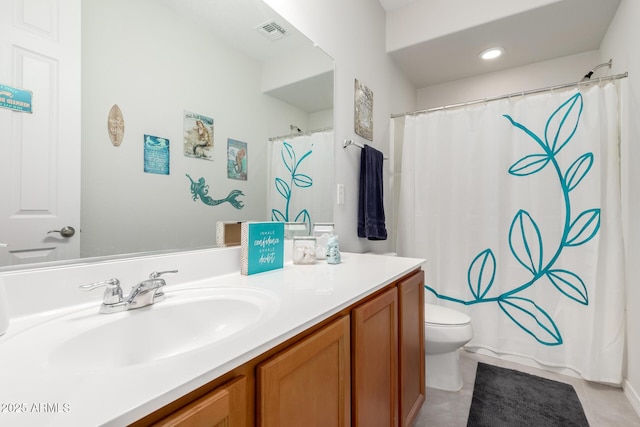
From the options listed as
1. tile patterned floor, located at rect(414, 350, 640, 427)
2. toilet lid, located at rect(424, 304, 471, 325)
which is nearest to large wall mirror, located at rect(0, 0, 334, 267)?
toilet lid, located at rect(424, 304, 471, 325)

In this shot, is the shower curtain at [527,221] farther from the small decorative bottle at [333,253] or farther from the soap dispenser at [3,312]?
the soap dispenser at [3,312]

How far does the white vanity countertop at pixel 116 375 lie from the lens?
35cm

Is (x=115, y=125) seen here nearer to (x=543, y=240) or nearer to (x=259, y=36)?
(x=259, y=36)

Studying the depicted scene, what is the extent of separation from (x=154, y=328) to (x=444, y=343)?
1.44 meters

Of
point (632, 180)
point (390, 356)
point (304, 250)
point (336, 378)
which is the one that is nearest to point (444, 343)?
point (390, 356)

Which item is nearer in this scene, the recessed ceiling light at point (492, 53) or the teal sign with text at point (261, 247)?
the teal sign with text at point (261, 247)

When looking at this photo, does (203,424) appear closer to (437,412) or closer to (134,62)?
(134,62)

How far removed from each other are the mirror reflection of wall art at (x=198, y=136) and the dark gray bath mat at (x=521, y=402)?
169 centimetres

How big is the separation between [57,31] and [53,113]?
20 centimetres

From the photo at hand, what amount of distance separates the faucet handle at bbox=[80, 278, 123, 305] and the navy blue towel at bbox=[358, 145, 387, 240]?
1470 millimetres

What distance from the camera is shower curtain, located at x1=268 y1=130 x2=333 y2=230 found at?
1.38 meters

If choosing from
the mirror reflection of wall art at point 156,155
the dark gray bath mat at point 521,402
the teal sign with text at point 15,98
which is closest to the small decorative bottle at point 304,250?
the mirror reflection of wall art at point 156,155

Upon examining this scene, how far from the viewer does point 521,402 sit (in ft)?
5.17

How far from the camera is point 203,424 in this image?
0.43 meters
